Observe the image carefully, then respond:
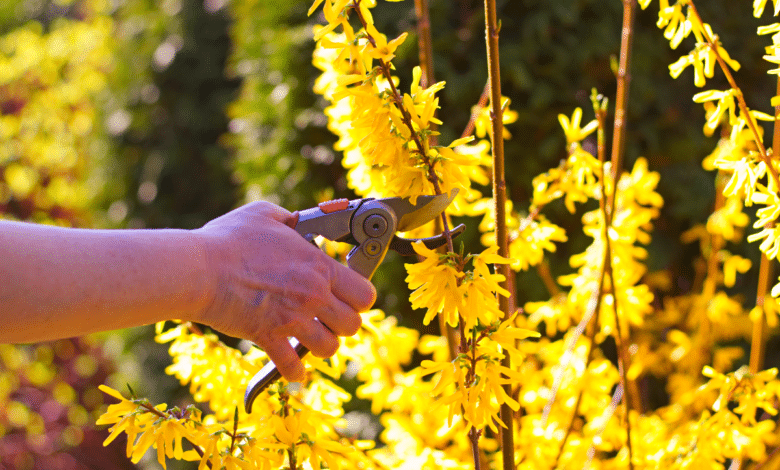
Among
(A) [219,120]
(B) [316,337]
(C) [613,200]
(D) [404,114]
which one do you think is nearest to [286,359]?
(B) [316,337]

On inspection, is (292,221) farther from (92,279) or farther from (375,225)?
(92,279)

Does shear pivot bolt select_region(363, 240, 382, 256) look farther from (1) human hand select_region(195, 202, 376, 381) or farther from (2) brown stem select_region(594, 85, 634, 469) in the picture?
(2) brown stem select_region(594, 85, 634, 469)

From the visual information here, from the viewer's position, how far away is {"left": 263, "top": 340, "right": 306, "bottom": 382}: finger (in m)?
0.83

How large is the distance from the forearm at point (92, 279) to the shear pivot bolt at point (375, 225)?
273 mm

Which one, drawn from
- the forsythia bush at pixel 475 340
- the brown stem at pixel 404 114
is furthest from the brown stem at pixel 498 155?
the brown stem at pixel 404 114

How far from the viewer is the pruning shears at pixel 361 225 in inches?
36.1

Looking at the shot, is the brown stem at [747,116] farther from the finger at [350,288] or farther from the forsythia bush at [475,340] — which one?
the finger at [350,288]

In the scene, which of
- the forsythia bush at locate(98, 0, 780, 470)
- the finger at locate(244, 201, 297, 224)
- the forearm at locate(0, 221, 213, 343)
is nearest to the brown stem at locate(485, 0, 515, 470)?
the forsythia bush at locate(98, 0, 780, 470)

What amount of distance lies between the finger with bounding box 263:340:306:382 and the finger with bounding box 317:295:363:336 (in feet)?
0.21

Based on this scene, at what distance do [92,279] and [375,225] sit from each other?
415 mm

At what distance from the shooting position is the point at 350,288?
0.85 metres

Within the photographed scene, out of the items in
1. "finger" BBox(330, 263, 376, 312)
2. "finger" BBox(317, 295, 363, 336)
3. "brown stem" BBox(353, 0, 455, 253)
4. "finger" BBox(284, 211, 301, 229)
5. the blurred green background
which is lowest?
the blurred green background

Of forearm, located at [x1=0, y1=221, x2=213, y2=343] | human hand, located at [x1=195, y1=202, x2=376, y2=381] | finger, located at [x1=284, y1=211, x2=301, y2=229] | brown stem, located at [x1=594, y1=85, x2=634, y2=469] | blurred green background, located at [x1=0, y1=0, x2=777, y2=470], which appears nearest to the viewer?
forearm, located at [x1=0, y1=221, x2=213, y2=343]

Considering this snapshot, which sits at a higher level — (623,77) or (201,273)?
(623,77)
